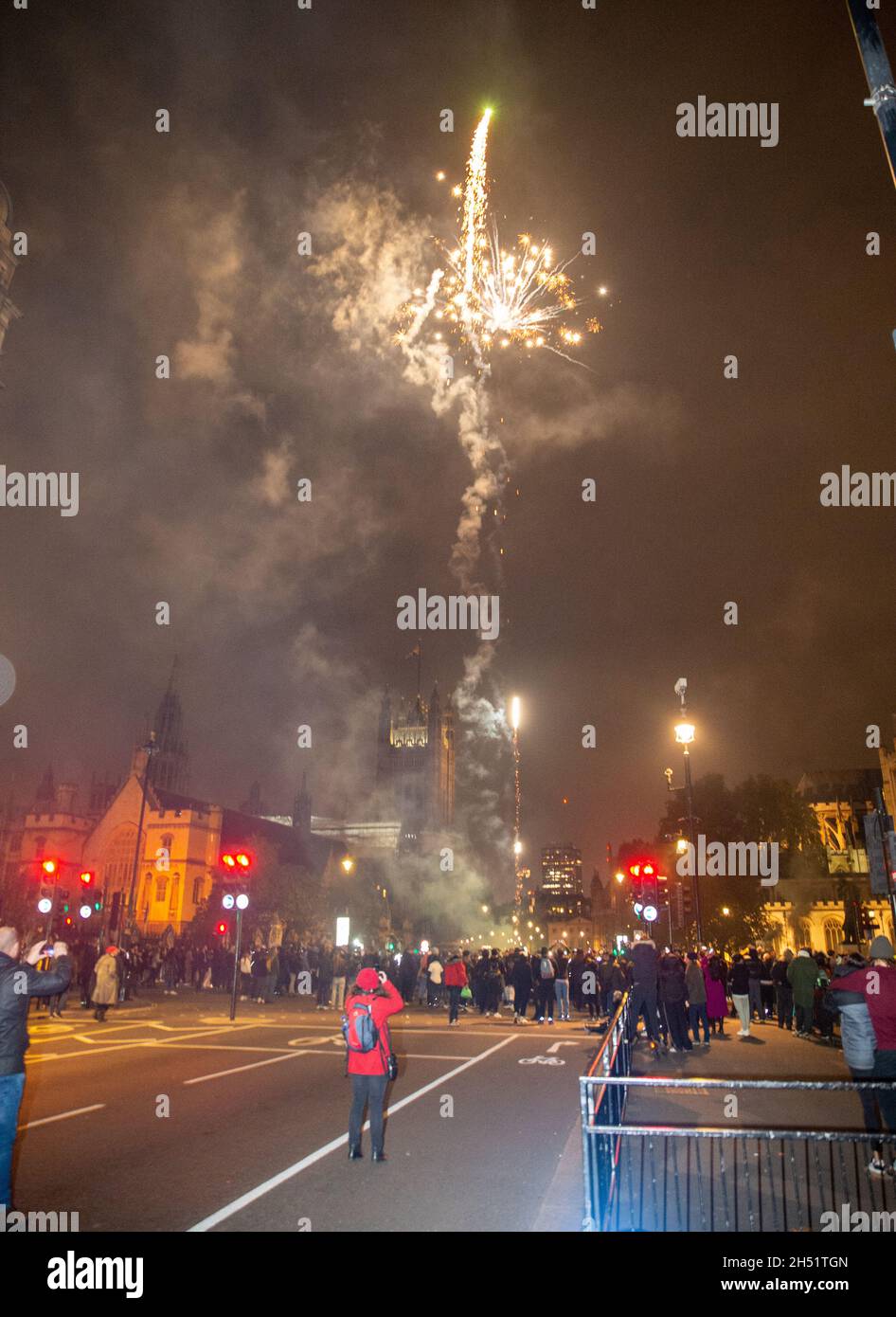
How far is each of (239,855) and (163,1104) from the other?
12469 millimetres

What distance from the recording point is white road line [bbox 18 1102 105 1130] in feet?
30.7

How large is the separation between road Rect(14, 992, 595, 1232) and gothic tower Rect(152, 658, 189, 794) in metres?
122

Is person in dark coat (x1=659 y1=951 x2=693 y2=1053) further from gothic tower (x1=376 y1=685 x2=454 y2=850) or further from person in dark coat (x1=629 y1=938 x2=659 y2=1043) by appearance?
gothic tower (x1=376 y1=685 x2=454 y2=850)

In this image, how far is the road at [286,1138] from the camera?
6406 millimetres

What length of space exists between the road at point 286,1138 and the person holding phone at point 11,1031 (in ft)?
Answer: 2.86

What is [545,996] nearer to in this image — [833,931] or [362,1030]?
[362,1030]

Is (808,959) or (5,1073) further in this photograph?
(808,959)

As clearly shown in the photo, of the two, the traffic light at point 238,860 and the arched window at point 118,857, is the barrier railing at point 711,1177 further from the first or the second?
the arched window at point 118,857

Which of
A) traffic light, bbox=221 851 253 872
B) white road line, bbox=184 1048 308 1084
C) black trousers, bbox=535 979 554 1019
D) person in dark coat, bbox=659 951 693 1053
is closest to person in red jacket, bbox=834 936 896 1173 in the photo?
person in dark coat, bbox=659 951 693 1053

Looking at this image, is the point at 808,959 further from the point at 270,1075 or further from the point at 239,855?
the point at 239,855

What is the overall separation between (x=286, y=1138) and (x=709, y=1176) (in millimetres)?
4587

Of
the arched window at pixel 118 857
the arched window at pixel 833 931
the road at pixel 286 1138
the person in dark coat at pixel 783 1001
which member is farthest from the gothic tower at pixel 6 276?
the arched window at pixel 833 931

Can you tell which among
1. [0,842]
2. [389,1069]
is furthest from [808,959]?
[0,842]

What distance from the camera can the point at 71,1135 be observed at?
8898mm
